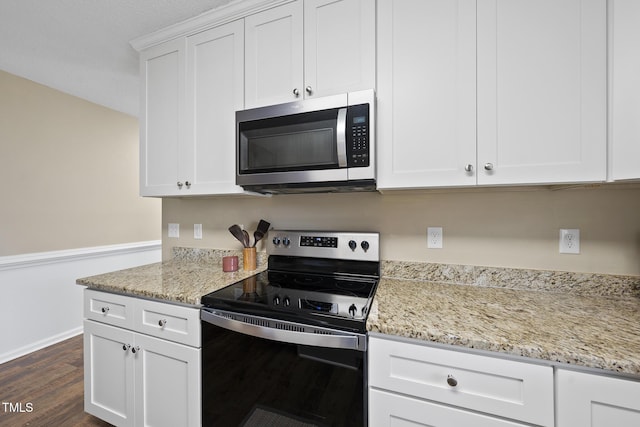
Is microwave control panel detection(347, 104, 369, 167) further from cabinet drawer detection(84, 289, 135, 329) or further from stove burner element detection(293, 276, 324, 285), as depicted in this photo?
cabinet drawer detection(84, 289, 135, 329)

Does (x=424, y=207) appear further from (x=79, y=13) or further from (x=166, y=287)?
(x=79, y=13)

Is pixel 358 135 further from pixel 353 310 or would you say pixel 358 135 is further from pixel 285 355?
pixel 285 355

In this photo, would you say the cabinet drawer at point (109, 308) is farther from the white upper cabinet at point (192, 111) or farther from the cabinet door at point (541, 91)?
the cabinet door at point (541, 91)

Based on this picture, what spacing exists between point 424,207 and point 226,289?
44.5 inches

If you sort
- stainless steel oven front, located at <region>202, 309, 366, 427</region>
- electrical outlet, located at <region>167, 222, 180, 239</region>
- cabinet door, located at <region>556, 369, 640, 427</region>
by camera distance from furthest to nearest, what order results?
electrical outlet, located at <region>167, 222, 180, 239</region> → stainless steel oven front, located at <region>202, 309, 366, 427</region> → cabinet door, located at <region>556, 369, 640, 427</region>

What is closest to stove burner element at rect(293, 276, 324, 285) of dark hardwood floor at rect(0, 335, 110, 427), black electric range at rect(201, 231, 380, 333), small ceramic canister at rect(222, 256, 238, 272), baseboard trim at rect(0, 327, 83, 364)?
black electric range at rect(201, 231, 380, 333)

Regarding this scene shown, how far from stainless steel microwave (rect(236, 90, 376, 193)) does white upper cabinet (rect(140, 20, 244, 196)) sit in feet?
0.53

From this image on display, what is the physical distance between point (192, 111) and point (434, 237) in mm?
1625

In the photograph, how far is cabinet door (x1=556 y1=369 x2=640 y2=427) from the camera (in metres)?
0.68

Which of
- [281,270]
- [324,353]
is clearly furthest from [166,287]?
[324,353]

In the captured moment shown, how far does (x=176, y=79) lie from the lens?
1.66 meters

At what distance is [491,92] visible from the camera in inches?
42.3

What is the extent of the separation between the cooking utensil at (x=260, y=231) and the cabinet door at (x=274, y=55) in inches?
28.0

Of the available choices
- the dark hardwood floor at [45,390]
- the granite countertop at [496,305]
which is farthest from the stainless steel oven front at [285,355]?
the dark hardwood floor at [45,390]
